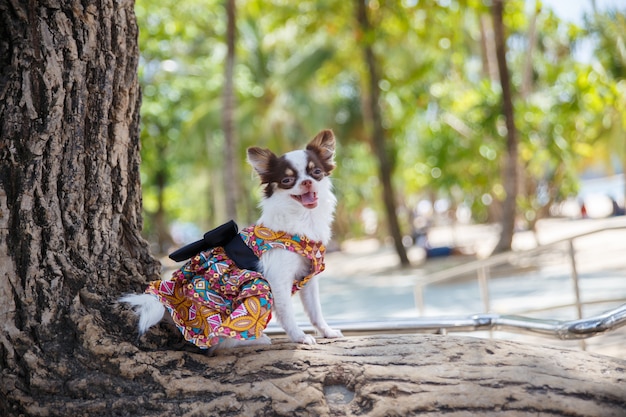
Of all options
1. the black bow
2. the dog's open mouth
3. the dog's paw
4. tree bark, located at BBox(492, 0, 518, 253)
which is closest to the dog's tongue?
the dog's open mouth

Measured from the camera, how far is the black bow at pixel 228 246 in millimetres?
3092

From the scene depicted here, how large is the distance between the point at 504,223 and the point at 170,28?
10.6 m

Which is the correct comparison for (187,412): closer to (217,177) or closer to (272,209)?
(272,209)

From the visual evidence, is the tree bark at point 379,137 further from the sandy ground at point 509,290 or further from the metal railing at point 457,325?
the metal railing at point 457,325

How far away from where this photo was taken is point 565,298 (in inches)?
310

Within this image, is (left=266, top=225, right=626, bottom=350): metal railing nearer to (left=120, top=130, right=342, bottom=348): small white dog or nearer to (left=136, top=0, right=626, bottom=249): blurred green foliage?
(left=120, top=130, right=342, bottom=348): small white dog

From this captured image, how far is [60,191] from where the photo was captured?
3.00 m

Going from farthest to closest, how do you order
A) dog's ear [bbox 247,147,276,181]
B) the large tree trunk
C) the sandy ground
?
the sandy ground → dog's ear [bbox 247,147,276,181] → the large tree trunk

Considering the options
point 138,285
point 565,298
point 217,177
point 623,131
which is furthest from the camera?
point 217,177

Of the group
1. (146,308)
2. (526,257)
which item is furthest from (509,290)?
(146,308)

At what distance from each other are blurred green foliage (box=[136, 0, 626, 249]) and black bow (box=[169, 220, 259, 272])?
9529 mm

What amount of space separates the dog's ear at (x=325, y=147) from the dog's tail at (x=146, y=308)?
1048mm

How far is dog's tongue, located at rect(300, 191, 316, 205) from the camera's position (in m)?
3.17

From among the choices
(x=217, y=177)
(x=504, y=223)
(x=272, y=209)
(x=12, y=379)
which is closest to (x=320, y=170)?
(x=272, y=209)
